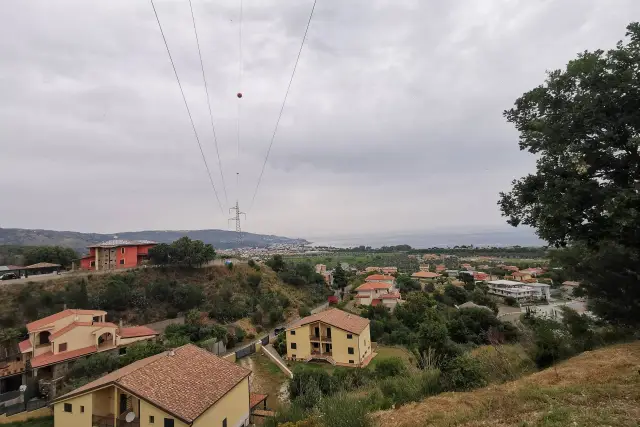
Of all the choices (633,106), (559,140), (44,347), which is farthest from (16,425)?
(633,106)

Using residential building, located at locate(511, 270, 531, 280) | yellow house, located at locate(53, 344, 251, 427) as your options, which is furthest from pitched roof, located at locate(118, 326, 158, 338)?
residential building, located at locate(511, 270, 531, 280)

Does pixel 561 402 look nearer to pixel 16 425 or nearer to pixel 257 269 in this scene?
pixel 16 425

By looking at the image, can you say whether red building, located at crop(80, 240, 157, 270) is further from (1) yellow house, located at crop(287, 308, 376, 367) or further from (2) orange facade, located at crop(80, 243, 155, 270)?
(1) yellow house, located at crop(287, 308, 376, 367)

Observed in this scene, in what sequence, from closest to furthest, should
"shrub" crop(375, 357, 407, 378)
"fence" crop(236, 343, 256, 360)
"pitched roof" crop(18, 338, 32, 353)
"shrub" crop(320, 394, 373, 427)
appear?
"shrub" crop(320, 394, 373, 427)
"shrub" crop(375, 357, 407, 378)
"pitched roof" crop(18, 338, 32, 353)
"fence" crop(236, 343, 256, 360)

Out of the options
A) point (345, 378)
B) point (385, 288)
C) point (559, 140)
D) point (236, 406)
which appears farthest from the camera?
point (385, 288)

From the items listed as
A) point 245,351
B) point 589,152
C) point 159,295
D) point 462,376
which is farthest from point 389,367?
point 159,295

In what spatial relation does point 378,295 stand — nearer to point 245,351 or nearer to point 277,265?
point 277,265
